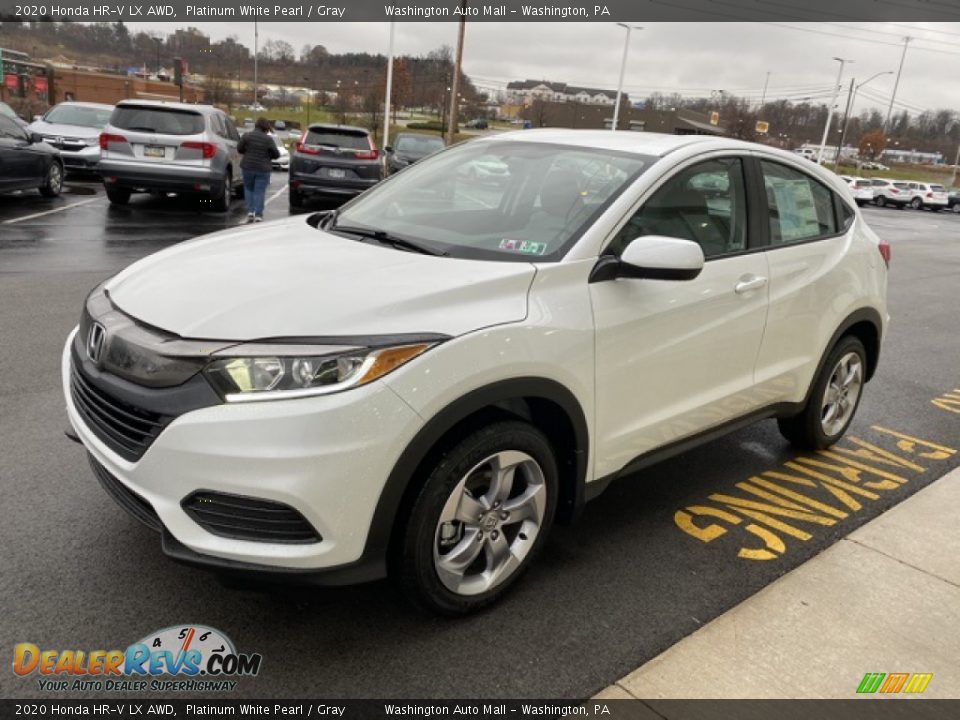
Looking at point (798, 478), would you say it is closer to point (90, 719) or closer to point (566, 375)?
point (566, 375)

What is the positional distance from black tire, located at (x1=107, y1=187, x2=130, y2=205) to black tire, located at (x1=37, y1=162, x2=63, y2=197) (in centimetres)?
88

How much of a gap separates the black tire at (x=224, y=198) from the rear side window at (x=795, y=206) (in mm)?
10794

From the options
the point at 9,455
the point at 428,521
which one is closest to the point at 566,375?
the point at 428,521

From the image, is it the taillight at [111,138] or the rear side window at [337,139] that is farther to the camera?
the rear side window at [337,139]

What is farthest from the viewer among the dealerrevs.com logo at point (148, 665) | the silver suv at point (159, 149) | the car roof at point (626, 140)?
the silver suv at point (159, 149)

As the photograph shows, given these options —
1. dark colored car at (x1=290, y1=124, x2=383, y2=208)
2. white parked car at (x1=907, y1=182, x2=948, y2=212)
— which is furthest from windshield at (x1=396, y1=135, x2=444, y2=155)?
white parked car at (x1=907, y1=182, x2=948, y2=212)

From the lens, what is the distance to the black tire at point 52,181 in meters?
13.1

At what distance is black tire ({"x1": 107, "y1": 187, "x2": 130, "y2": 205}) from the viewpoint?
Answer: 13.1m

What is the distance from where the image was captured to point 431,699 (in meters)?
2.48

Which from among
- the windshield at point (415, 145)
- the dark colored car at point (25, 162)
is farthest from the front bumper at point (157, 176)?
the windshield at point (415, 145)

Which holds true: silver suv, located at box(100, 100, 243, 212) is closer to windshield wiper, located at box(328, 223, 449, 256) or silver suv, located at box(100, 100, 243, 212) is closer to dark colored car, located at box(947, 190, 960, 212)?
windshield wiper, located at box(328, 223, 449, 256)

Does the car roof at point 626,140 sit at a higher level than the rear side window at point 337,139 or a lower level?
higher

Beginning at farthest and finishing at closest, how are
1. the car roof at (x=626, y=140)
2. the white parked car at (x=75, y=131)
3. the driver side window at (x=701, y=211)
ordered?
the white parked car at (x=75, y=131)
the car roof at (x=626, y=140)
the driver side window at (x=701, y=211)

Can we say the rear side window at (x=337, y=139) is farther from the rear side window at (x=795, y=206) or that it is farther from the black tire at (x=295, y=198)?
the rear side window at (x=795, y=206)
